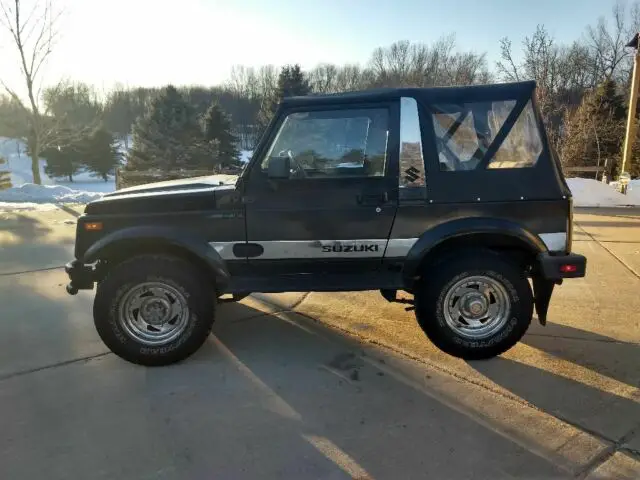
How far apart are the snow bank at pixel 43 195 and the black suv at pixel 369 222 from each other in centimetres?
1256

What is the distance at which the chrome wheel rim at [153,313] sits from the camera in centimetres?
365

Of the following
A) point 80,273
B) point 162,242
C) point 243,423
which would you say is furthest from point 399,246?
point 80,273

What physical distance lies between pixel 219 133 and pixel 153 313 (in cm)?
2591

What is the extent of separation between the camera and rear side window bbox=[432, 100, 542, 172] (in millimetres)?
3559

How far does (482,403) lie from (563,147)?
2141cm

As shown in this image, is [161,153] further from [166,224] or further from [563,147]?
[166,224]

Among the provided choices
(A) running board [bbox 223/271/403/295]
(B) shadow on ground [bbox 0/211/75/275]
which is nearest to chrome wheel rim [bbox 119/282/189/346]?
(A) running board [bbox 223/271/403/295]

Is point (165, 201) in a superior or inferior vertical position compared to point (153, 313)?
superior

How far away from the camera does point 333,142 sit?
3.64 metres

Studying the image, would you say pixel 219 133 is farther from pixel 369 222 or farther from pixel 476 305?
pixel 476 305

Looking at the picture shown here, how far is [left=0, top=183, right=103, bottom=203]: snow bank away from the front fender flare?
1241 cm

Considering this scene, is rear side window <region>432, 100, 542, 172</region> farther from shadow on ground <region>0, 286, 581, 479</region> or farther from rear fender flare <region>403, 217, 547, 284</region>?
shadow on ground <region>0, 286, 581, 479</region>

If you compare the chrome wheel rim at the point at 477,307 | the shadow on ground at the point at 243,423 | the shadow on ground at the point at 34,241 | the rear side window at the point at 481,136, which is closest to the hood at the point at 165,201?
the shadow on ground at the point at 243,423

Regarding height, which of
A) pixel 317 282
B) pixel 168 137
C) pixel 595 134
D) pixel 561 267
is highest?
pixel 168 137
